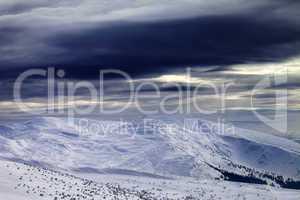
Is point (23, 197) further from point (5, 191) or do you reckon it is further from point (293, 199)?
point (293, 199)

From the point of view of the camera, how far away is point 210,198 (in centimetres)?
17300

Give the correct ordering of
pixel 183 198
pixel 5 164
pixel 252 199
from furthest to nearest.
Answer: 1. pixel 252 199
2. pixel 183 198
3. pixel 5 164

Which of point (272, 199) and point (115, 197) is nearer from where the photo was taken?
point (115, 197)

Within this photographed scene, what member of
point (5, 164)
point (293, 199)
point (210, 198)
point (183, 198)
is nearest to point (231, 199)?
point (210, 198)

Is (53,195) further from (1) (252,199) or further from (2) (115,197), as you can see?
(1) (252,199)

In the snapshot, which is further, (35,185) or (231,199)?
(231,199)

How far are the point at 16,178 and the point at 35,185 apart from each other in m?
4.25

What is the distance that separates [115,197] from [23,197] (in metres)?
20.0

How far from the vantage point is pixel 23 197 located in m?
67.4

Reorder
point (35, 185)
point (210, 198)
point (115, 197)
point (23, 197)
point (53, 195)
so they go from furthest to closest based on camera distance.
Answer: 1. point (210, 198)
2. point (115, 197)
3. point (35, 185)
4. point (53, 195)
5. point (23, 197)

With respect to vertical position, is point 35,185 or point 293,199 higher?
point 35,185

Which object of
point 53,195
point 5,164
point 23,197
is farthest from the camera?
point 5,164

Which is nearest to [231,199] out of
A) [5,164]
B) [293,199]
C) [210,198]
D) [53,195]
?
[210,198]

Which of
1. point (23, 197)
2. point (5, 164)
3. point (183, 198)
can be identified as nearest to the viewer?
point (23, 197)
